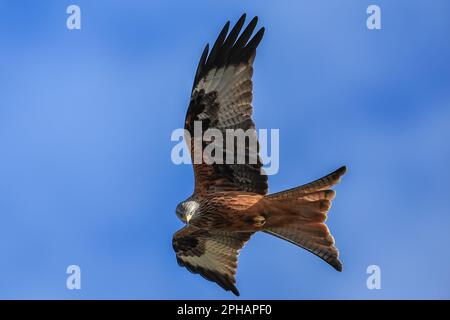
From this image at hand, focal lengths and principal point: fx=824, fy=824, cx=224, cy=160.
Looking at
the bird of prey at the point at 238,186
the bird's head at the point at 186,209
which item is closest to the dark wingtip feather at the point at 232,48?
the bird of prey at the point at 238,186

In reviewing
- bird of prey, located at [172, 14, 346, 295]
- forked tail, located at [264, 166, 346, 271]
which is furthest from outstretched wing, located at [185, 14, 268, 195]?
forked tail, located at [264, 166, 346, 271]

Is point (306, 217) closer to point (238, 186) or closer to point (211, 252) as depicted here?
point (238, 186)

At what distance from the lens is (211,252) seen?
11742 millimetres

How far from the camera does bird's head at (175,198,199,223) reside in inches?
407

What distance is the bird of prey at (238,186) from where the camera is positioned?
10227 mm

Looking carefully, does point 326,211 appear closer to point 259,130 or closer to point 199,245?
point 259,130

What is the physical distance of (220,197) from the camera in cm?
1055

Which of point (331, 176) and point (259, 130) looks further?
point (259, 130)

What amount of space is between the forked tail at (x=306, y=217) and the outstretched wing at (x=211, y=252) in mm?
1183

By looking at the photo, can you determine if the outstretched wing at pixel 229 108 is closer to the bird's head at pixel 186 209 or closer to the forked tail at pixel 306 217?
the bird's head at pixel 186 209

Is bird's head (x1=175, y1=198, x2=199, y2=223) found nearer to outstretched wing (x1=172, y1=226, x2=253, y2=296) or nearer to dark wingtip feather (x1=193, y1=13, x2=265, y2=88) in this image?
outstretched wing (x1=172, y1=226, x2=253, y2=296)

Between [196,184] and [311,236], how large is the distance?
166 centimetres
